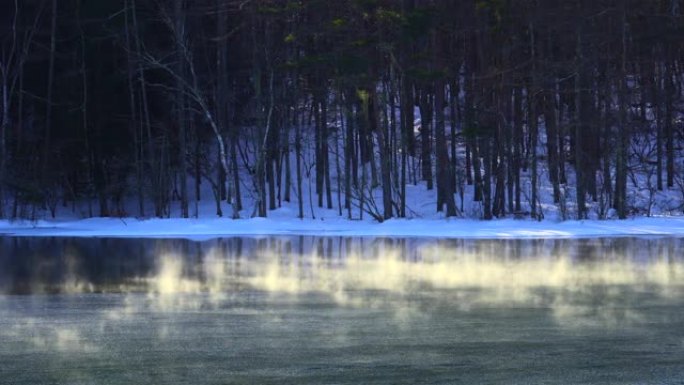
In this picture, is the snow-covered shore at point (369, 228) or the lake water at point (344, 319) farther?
the snow-covered shore at point (369, 228)

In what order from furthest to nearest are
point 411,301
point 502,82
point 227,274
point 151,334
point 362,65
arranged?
point 502,82
point 362,65
point 227,274
point 411,301
point 151,334

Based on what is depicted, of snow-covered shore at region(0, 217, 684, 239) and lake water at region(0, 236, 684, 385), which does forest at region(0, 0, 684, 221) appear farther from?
lake water at region(0, 236, 684, 385)

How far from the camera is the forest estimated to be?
1346 inches

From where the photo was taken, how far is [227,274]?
15.1 metres

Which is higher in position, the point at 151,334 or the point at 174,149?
the point at 174,149

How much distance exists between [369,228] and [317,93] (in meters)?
13.6

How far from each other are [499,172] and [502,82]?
393 cm

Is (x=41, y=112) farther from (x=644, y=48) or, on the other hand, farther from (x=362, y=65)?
(x=644, y=48)

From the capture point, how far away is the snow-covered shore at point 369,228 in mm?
26109

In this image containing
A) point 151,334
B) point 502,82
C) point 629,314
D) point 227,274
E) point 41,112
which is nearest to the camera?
point 151,334

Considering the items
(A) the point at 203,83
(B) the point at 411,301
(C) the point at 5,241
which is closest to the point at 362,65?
(A) the point at 203,83

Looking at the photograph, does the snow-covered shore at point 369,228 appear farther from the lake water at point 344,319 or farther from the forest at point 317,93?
the lake water at point 344,319

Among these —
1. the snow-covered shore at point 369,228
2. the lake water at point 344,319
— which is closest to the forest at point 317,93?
the snow-covered shore at point 369,228

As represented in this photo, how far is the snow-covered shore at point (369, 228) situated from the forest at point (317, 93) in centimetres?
318
